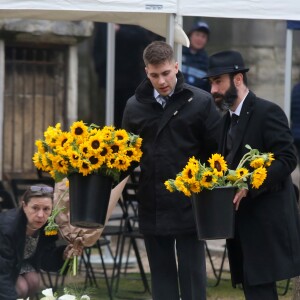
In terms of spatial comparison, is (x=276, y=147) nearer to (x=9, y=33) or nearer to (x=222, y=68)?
(x=222, y=68)

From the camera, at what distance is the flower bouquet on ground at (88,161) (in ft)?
23.4

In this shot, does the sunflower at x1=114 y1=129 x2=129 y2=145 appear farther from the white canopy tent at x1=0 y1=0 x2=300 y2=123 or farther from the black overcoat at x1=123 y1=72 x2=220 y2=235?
the white canopy tent at x1=0 y1=0 x2=300 y2=123

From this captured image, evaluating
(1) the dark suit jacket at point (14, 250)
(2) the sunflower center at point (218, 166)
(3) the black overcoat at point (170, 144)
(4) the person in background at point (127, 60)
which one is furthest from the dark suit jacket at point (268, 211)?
(4) the person in background at point (127, 60)

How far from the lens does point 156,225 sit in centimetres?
738

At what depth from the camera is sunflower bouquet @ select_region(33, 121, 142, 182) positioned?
23.4 feet

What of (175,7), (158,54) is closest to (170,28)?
(175,7)

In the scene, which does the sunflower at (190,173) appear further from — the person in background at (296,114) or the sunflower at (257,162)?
the person in background at (296,114)

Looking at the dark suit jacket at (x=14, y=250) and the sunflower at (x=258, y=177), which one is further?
the dark suit jacket at (x=14, y=250)

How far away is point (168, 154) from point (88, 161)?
0.53 metres

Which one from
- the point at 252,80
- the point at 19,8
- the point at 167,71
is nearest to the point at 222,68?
the point at 167,71

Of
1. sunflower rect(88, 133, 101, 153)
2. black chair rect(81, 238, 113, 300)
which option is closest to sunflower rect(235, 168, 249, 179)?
sunflower rect(88, 133, 101, 153)

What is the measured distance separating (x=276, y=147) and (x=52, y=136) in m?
1.30

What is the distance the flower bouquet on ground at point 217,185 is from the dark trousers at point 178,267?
58 cm

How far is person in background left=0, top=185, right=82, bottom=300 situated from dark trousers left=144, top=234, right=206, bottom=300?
0.98 m
